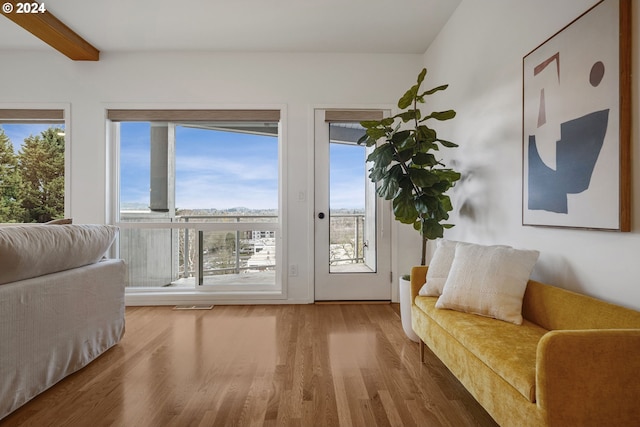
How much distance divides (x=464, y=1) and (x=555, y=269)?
2277 mm

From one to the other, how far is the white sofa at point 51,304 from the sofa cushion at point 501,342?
7.03ft

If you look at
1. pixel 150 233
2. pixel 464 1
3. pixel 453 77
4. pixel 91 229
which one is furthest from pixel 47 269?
pixel 464 1

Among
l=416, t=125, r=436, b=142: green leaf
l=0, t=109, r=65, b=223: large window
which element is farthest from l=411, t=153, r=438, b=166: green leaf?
l=0, t=109, r=65, b=223: large window

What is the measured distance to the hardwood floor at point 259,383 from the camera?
1.60 metres

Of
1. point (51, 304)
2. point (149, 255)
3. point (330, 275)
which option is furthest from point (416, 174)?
point (149, 255)

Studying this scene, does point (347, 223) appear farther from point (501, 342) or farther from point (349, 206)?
point (501, 342)

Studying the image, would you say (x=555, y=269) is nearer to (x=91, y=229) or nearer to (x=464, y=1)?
(x=464, y=1)

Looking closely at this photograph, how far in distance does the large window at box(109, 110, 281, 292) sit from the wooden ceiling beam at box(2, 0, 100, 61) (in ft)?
2.42

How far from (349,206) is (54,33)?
10.7 feet

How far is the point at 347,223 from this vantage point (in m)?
3.74

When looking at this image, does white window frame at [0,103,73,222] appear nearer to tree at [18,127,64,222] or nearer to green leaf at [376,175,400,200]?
tree at [18,127,64,222]

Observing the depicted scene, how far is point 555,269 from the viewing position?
176 cm

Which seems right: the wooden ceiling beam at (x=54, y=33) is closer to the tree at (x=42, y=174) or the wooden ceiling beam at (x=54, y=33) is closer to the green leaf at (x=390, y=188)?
the tree at (x=42, y=174)

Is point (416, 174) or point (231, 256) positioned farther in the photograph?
point (231, 256)
